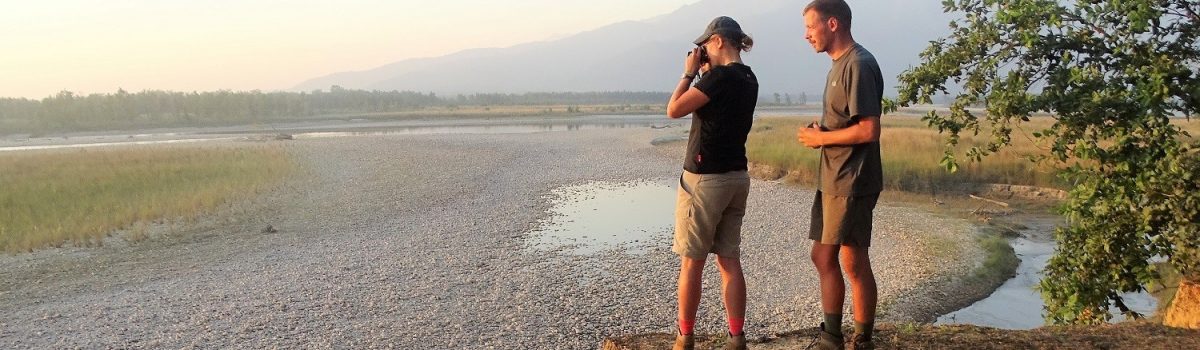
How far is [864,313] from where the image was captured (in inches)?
166

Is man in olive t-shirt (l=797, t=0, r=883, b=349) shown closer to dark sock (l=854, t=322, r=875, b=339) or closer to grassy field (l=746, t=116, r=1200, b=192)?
dark sock (l=854, t=322, r=875, b=339)

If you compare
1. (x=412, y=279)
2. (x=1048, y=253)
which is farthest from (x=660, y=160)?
(x=412, y=279)

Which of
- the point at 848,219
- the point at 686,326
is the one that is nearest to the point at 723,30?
the point at 848,219

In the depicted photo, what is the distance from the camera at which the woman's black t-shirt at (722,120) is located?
13.1 feet

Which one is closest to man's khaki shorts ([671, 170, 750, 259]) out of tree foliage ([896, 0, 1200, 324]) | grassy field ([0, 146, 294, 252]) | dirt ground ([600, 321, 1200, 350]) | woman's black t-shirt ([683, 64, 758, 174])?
woman's black t-shirt ([683, 64, 758, 174])

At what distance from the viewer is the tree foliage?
4695mm

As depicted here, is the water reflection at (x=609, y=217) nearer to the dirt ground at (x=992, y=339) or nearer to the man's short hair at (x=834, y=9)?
the dirt ground at (x=992, y=339)

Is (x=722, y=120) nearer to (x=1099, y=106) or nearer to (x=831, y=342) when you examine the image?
(x=831, y=342)

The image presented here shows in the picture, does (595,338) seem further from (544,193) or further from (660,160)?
(660,160)

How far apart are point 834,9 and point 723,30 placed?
57cm

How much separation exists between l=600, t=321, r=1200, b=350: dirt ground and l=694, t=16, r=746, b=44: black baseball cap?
1.93 m

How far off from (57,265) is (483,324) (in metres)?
7.67

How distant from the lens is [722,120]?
409cm

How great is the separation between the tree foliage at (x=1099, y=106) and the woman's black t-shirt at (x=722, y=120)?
6.28 feet
